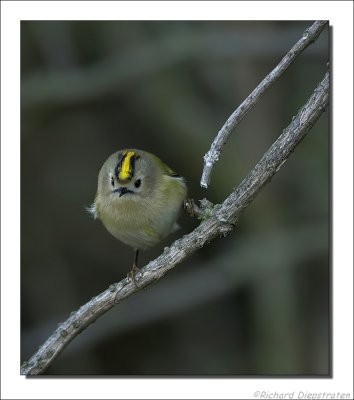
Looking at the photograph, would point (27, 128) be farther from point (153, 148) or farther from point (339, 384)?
point (339, 384)

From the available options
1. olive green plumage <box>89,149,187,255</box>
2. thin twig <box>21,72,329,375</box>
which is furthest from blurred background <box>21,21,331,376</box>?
thin twig <box>21,72,329,375</box>

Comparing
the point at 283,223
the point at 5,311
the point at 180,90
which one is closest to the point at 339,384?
the point at 5,311

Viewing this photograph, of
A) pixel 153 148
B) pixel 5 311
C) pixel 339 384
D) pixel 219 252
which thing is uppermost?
pixel 153 148

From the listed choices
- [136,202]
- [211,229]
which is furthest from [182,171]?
[211,229]

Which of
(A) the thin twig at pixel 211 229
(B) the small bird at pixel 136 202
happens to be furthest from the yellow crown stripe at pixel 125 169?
(A) the thin twig at pixel 211 229

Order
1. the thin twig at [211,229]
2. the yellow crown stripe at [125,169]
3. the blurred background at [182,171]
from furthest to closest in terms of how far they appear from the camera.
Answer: the blurred background at [182,171]
the yellow crown stripe at [125,169]
the thin twig at [211,229]

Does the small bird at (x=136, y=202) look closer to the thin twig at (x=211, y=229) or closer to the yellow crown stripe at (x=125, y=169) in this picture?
the yellow crown stripe at (x=125, y=169)
